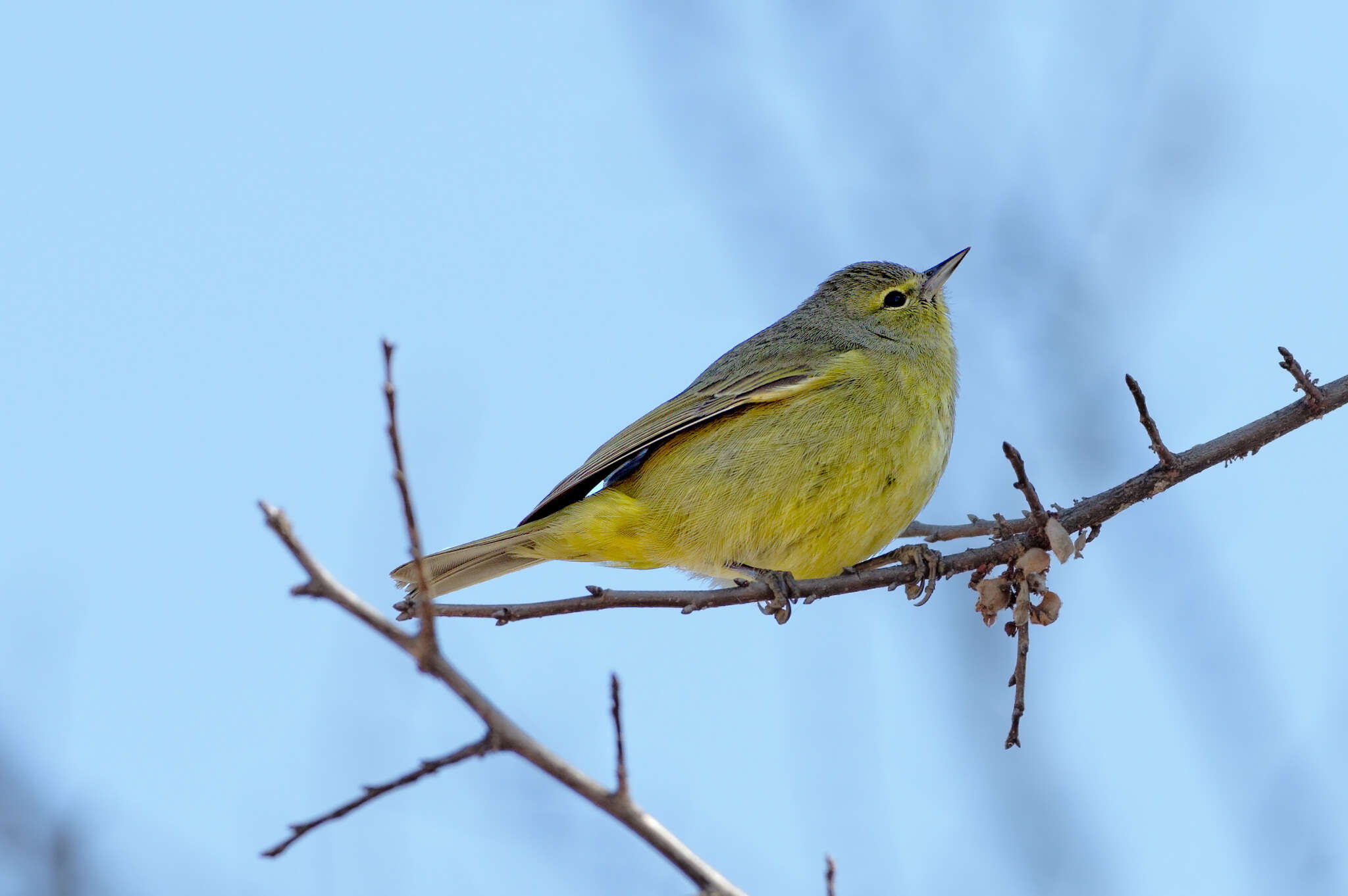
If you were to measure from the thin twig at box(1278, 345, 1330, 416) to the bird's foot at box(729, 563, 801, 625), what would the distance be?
201cm

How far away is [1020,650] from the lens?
4199 mm

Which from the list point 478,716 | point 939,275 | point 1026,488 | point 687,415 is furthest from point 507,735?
point 939,275

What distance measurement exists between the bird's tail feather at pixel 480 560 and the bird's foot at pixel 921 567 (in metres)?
1.70

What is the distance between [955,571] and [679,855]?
264 cm

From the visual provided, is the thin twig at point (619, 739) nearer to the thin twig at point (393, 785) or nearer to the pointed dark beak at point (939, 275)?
the thin twig at point (393, 785)

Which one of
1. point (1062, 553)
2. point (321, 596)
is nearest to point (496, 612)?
point (321, 596)

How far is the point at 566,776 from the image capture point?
7.36 ft

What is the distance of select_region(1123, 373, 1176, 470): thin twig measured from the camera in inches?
142

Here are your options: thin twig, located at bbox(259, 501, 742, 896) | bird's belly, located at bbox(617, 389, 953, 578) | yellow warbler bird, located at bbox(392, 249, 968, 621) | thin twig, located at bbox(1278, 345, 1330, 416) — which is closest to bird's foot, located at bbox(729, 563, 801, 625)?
yellow warbler bird, located at bbox(392, 249, 968, 621)

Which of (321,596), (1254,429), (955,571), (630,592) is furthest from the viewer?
(955,571)

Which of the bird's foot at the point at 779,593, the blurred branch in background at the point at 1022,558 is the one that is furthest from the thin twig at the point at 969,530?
the bird's foot at the point at 779,593

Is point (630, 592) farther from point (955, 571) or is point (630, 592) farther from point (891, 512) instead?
point (891, 512)

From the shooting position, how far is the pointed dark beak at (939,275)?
731 centimetres

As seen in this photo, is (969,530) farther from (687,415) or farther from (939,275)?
(939,275)
